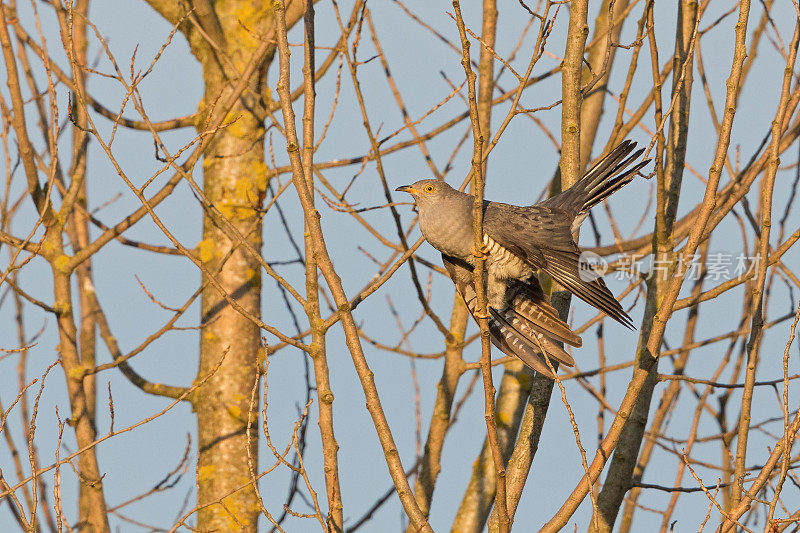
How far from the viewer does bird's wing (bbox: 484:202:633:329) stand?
3.95 metres

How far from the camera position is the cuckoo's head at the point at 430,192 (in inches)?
168

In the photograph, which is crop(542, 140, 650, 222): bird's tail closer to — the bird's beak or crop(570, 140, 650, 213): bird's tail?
crop(570, 140, 650, 213): bird's tail

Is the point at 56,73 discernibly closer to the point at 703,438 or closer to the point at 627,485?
the point at 627,485

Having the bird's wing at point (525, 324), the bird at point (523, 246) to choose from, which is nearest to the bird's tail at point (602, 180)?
the bird at point (523, 246)

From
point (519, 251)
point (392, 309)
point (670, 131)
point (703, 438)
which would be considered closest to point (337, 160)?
point (392, 309)

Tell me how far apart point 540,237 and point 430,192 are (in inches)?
24.9

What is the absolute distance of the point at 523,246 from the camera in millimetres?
4141

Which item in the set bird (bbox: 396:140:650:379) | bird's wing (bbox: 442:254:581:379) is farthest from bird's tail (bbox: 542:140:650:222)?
bird's wing (bbox: 442:254:581:379)

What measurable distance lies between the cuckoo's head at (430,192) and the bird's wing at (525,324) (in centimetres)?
33

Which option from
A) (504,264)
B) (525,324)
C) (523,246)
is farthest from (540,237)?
(525,324)

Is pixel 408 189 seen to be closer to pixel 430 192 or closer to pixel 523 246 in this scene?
pixel 430 192

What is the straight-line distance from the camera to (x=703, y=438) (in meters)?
5.44

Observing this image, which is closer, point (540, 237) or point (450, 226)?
point (450, 226)

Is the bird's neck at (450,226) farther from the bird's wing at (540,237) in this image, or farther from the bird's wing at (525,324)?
the bird's wing at (525,324)
